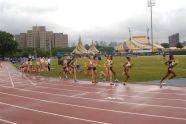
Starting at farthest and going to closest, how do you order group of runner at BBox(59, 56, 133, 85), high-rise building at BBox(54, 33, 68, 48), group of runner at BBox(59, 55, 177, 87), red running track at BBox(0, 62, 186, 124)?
high-rise building at BBox(54, 33, 68, 48) < group of runner at BBox(59, 56, 133, 85) < group of runner at BBox(59, 55, 177, 87) < red running track at BBox(0, 62, 186, 124)

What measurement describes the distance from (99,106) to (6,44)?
338ft

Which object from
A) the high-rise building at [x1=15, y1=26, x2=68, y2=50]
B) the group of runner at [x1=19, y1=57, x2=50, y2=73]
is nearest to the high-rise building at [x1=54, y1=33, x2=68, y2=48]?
the high-rise building at [x1=15, y1=26, x2=68, y2=50]

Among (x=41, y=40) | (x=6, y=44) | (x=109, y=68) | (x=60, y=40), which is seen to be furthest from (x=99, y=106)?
(x=60, y=40)

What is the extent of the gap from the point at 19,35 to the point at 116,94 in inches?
6319

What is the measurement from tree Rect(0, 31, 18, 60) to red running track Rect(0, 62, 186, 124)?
96.9 m

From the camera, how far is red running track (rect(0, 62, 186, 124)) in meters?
11.8

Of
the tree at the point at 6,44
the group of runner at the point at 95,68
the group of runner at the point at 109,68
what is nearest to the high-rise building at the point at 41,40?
the tree at the point at 6,44

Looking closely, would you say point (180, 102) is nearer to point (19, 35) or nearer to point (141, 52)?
point (141, 52)

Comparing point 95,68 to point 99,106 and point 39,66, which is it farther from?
point 39,66

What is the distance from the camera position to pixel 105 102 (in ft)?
49.7

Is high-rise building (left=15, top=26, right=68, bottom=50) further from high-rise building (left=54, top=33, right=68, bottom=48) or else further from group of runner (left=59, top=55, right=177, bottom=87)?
group of runner (left=59, top=55, right=177, bottom=87)

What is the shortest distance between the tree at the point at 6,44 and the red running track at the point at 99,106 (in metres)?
96.9

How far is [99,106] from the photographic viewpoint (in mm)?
14258

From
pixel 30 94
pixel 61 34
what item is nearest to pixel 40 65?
pixel 30 94
